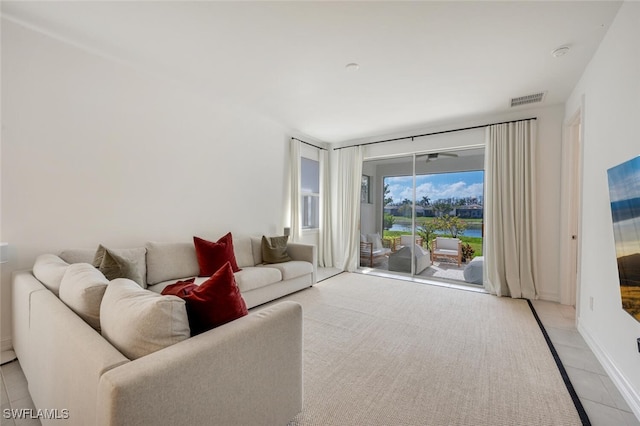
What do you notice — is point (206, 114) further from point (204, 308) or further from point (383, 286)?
point (383, 286)

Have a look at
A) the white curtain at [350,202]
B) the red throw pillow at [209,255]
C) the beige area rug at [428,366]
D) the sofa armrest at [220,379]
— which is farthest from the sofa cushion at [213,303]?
the white curtain at [350,202]

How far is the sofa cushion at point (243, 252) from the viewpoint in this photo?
3643 millimetres

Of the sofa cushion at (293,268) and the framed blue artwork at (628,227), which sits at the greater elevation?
the framed blue artwork at (628,227)

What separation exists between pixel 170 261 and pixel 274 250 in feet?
4.61

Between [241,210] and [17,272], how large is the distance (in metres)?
2.36

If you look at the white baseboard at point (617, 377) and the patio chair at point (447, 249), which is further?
the patio chair at point (447, 249)

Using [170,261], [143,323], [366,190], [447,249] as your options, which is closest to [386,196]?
[366,190]

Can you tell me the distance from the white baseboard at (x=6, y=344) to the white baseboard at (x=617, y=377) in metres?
4.50

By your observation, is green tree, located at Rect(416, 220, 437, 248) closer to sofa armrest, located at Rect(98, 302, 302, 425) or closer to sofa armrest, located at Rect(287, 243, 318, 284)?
sofa armrest, located at Rect(287, 243, 318, 284)

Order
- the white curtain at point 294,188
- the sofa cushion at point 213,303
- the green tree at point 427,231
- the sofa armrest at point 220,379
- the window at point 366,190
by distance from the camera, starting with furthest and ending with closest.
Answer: the window at point 366,190 → the white curtain at point 294,188 → the green tree at point 427,231 → the sofa cushion at point 213,303 → the sofa armrest at point 220,379

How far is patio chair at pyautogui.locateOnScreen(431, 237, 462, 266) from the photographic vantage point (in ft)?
15.0

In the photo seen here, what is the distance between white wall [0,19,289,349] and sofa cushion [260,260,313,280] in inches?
35.3

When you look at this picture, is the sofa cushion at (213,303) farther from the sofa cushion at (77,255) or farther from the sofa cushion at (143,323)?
the sofa cushion at (77,255)

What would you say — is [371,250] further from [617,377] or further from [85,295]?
[85,295]
